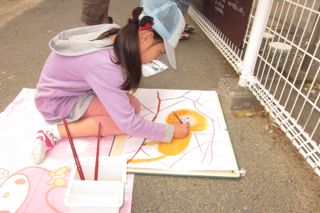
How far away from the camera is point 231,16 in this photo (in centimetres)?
160

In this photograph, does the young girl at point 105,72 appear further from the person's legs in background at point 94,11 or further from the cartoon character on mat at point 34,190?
the person's legs in background at point 94,11

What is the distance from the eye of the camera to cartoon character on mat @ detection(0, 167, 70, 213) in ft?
2.81

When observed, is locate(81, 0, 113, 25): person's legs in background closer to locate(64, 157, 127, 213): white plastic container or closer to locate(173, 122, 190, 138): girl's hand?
locate(173, 122, 190, 138): girl's hand

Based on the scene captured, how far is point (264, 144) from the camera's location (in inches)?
45.3

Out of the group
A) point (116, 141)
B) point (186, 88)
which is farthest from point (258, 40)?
point (116, 141)

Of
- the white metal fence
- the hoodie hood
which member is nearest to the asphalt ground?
the white metal fence

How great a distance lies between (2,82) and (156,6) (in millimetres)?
1022

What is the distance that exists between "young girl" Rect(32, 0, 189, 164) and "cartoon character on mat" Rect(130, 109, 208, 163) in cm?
3

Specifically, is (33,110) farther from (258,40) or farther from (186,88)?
(258,40)

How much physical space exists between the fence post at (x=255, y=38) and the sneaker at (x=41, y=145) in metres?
0.90

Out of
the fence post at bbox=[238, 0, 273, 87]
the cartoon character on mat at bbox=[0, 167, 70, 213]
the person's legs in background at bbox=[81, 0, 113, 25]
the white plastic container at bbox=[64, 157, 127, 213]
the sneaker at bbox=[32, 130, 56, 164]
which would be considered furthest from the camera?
the person's legs in background at bbox=[81, 0, 113, 25]

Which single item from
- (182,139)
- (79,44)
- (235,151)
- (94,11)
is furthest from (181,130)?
(94,11)

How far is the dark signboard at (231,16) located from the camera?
144 centimetres

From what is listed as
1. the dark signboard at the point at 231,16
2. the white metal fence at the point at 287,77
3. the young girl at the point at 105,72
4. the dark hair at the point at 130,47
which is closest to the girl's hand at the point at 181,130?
the young girl at the point at 105,72
